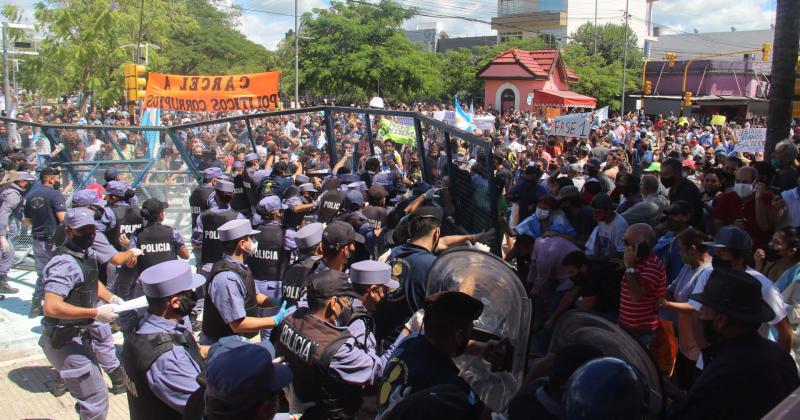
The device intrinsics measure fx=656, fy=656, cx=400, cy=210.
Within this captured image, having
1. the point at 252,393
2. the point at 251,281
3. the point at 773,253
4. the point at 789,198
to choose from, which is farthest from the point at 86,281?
the point at 789,198

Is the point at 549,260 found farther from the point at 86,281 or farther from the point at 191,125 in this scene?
the point at 191,125

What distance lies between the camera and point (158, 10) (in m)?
36.9

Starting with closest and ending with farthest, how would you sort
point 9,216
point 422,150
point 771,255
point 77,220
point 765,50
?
1. point 77,220
2. point 771,255
3. point 422,150
4. point 9,216
5. point 765,50

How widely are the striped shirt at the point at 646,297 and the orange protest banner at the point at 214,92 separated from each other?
1120cm

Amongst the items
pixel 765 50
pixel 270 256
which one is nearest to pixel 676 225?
pixel 270 256

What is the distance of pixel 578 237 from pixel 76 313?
478 cm

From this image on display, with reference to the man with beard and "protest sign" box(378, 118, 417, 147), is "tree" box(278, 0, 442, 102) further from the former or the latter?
the man with beard

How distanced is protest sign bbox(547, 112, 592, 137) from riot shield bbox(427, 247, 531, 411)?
12.1m

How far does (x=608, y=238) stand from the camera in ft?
20.4

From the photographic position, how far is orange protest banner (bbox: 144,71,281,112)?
15.0 m

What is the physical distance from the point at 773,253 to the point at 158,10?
3747 centimetres

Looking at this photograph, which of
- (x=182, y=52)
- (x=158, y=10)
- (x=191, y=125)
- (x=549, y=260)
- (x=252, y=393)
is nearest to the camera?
(x=252, y=393)

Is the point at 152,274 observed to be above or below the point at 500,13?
below

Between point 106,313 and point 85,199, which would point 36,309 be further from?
point 106,313
